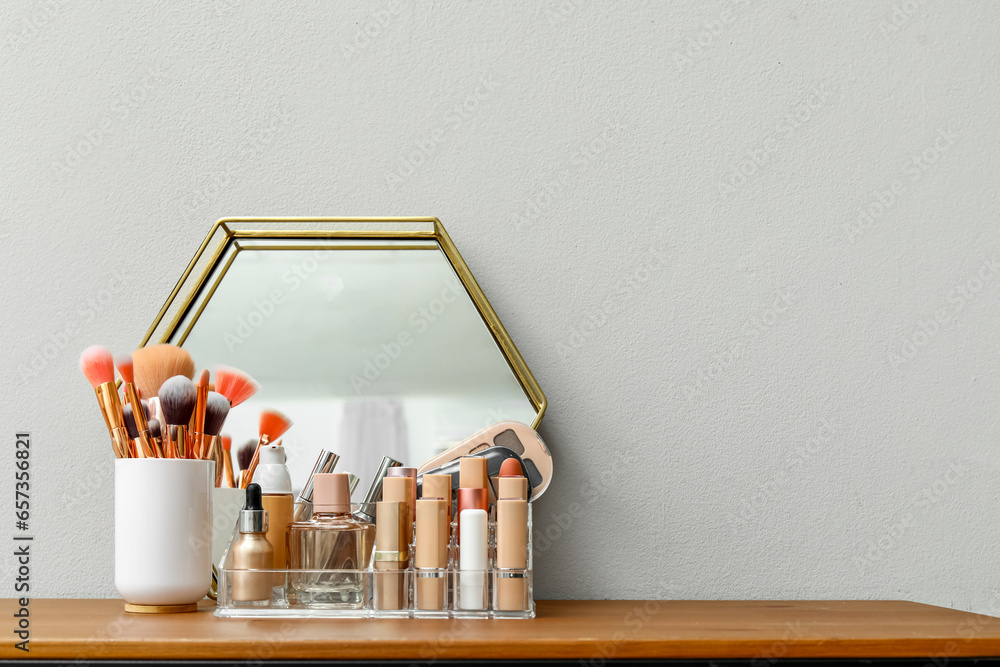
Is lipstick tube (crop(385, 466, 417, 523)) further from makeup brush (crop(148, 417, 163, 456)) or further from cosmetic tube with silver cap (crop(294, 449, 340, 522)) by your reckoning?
makeup brush (crop(148, 417, 163, 456))

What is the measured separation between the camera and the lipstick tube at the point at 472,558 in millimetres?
765

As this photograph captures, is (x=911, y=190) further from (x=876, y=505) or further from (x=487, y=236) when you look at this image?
(x=487, y=236)

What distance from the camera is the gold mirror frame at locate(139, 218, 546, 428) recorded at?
3.23ft

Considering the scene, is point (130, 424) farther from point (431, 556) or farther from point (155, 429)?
point (431, 556)

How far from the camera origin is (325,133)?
1.03 meters

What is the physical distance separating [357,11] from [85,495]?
0.68 m

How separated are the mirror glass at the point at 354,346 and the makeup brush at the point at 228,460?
1 centimetres

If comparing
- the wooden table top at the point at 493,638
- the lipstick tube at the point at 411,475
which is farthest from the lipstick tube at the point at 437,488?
the wooden table top at the point at 493,638

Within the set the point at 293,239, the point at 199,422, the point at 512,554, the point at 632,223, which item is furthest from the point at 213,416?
the point at 632,223

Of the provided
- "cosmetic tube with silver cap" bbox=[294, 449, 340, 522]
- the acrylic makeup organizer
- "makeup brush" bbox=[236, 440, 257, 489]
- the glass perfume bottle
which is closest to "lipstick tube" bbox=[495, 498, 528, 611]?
the acrylic makeup organizer

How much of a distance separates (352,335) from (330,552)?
0.92 ft

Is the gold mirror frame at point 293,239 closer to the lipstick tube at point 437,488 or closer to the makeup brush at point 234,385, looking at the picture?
the makeup brush at point 234,385

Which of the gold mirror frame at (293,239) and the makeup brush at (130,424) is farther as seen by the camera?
the gold mirror frame at (293,239)

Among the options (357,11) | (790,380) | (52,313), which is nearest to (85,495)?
A: (52,313)
